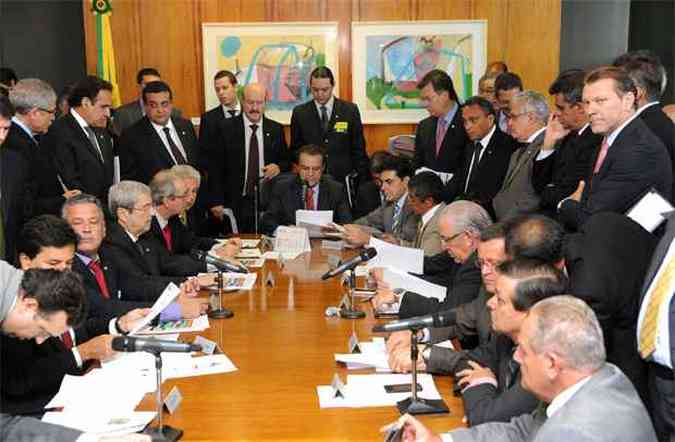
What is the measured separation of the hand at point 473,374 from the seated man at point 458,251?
2.71 ft

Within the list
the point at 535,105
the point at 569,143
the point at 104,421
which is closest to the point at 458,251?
the point at 569,143

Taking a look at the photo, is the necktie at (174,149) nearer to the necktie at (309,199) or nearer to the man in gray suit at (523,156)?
the necktie at (309,199)

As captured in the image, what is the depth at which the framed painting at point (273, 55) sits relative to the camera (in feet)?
26.2

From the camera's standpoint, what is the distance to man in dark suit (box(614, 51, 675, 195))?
3688 millimetres

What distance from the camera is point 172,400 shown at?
8.57 feet

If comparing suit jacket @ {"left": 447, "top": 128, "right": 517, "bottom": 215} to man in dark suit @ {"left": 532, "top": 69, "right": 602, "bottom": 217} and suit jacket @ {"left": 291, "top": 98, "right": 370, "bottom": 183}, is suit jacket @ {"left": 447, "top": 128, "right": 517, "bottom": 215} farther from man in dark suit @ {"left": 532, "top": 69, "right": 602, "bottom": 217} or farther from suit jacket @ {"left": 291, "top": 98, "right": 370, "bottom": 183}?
suit jacket @ {"left": 291, "top": 98, "right": 370, "bottom": 183}

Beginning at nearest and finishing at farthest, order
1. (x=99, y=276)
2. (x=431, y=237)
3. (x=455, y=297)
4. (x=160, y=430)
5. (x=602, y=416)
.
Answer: (x=602, y=416), (x=160, y=430), (x=455, y=297), (x=99, y=276), (x=431, y=237)

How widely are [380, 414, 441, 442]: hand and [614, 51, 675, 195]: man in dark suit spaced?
2.06m

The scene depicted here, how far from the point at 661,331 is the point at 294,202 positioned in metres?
3.66

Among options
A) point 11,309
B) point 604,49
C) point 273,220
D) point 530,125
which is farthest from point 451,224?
point 604,49

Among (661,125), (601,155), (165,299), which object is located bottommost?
(165,299)

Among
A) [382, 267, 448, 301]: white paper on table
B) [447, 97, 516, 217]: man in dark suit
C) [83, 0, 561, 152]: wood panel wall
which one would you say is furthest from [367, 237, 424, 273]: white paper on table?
[83, 0, 561, 152]: wood panel wall

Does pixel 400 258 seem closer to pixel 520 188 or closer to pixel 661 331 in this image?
pixel 520 188

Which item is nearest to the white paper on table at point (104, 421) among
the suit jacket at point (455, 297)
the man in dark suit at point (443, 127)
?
the suit jacket at point (455, 297)
